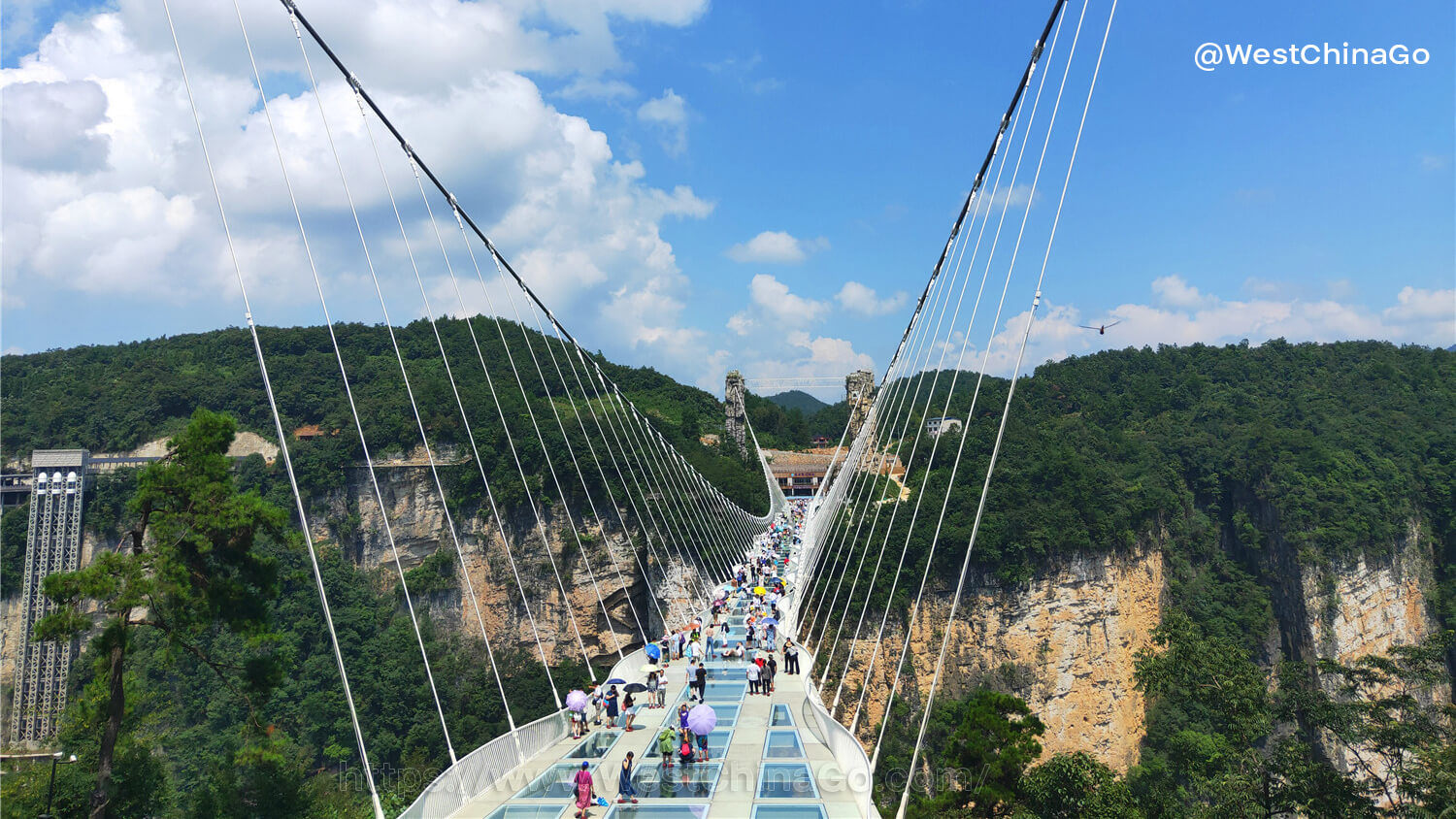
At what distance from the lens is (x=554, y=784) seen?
7715mm

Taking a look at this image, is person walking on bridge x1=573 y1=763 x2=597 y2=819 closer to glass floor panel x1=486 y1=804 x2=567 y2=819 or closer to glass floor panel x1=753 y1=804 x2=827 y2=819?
Result: glass floor panel x1=486 y1=804 x2=567 y2=819

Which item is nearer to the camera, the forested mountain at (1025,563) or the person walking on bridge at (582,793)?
the person walking on bridge at (582,793)

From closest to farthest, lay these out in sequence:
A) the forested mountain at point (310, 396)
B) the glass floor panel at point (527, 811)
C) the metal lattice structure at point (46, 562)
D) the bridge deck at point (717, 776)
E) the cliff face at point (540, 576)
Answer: the glass floor panel at point (527, 811) → the bridge deck at point (717, 776) → the metal lattice structure at point (46, 562) → the cliff face at point (540, 576) → the forested mountain at point (310, 396)

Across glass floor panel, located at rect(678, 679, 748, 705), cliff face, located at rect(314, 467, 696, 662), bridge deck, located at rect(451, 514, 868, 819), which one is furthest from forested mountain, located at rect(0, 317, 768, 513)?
bridge deck, located at rect(451, 514, 868, 819)

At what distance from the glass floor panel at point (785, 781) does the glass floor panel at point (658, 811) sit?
0.60 meters

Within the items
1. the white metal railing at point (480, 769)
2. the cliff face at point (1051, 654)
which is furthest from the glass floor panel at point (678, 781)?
the cliff face at point (1051, 654)

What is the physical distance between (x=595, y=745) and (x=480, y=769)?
6.44ft

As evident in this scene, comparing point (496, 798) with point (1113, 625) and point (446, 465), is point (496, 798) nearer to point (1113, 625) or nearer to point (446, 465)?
point (1113, 625)

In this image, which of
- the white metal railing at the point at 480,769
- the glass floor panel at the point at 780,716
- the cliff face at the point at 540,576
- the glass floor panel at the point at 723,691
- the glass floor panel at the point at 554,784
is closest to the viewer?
the white metal railing at the point at 480,769

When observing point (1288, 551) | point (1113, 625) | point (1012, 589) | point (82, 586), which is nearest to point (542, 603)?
point (1012, 589)

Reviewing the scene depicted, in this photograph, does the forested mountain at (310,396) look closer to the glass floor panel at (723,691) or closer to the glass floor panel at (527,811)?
the glass floor panel at (723,691)

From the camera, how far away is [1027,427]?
43.7m

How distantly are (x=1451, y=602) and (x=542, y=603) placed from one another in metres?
39.3

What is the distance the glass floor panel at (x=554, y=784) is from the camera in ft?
24.2
